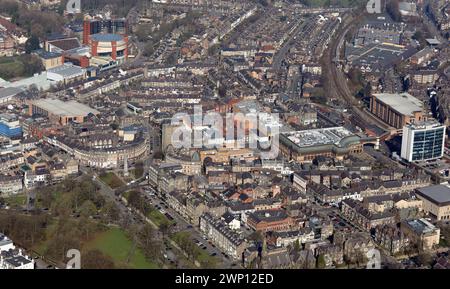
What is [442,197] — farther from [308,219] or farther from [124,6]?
[124,6]

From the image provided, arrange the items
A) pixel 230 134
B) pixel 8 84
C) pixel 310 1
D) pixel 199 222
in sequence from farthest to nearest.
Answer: pixel 310 1
pixel 8 84
pixel 230 134
pixel 199 222

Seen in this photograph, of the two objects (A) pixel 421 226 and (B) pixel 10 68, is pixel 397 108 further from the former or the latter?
(B) pixel 10 68

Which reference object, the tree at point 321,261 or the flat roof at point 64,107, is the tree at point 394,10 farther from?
the tree at point 321,261

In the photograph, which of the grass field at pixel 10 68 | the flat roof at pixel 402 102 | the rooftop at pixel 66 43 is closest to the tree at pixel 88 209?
the flat roof at pixel 402 102

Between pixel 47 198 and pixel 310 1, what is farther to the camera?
pixel 310 1

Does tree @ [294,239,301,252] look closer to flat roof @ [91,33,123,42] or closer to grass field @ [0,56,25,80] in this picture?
grass field @ [0,56,25,80]
